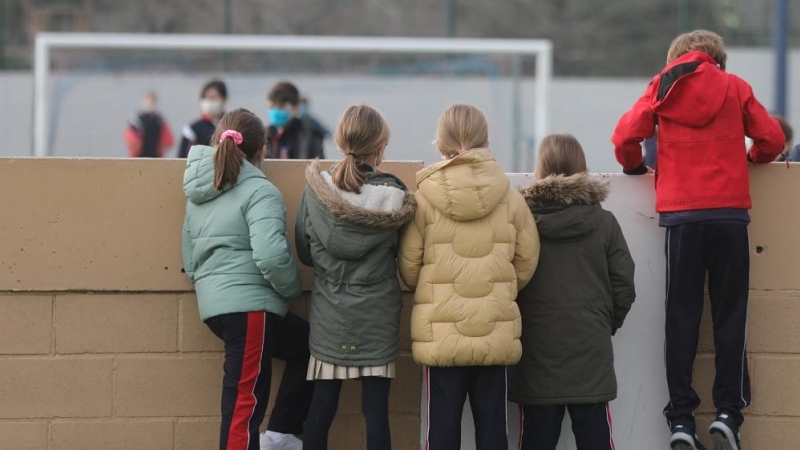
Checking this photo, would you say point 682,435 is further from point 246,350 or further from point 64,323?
point 64,323

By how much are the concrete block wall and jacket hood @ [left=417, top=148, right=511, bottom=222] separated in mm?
559

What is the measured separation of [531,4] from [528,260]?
14.4 meters

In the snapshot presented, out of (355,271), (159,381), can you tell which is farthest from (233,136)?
(159,381)

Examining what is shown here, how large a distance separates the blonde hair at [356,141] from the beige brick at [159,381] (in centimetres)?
111

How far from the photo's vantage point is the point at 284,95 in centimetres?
679

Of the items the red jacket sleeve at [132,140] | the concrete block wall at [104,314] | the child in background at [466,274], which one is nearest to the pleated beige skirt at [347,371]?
the child in background at [466,274]

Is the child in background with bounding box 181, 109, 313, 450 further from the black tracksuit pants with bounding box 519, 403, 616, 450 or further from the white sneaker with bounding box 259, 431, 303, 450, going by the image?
the black tracksuit pants with bounding box 519, 403, 616, 450

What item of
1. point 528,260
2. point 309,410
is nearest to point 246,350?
point 309,410

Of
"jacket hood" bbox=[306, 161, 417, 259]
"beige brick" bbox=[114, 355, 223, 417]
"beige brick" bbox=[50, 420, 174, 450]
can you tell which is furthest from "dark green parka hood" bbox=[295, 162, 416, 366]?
"beige brick" bbox=[50, 420, 174, 450]

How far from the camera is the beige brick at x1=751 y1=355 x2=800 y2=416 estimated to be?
193 inches

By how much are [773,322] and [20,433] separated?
3.41 metres

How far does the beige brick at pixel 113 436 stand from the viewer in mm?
4809

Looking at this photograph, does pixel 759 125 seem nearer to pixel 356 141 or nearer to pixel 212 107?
pixel 356 141

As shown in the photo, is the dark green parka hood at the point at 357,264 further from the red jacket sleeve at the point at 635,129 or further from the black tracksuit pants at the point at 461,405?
the red jacket sleeve at the point at 635,129
